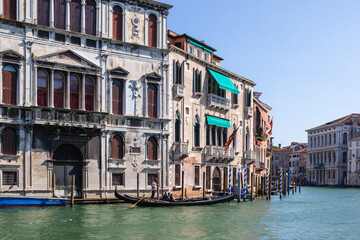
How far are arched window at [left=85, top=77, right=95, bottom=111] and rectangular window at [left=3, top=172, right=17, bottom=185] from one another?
14.2 ft

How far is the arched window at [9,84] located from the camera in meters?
22.2

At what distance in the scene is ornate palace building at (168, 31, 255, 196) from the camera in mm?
28328

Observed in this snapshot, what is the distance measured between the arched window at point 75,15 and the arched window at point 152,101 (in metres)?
4.48

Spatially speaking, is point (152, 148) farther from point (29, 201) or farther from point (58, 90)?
point (29, 201)

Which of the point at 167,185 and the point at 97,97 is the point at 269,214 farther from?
the point at 97,97

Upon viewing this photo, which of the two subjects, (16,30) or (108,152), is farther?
(108,152)

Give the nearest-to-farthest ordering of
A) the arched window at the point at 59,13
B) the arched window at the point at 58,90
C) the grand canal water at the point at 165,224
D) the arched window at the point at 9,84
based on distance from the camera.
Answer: the grand canal water at the point at 165,224, the arched window at the point at 9,84, the arched window at the point at 58,90, the arched window at the point at 59,13

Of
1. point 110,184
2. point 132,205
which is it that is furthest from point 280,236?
point 110,184

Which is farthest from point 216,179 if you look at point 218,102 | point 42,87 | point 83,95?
point 42,87

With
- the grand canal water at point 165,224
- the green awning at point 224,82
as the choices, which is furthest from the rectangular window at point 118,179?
the green awning at point 224,82

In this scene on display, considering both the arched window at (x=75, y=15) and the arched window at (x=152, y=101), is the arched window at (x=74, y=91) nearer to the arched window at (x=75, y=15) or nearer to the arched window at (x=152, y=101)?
the arched window at (x=75, y=15)

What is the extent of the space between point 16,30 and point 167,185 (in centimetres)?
Answer: 1020

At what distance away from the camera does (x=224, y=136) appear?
112 feet

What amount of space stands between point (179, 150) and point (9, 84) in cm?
938
